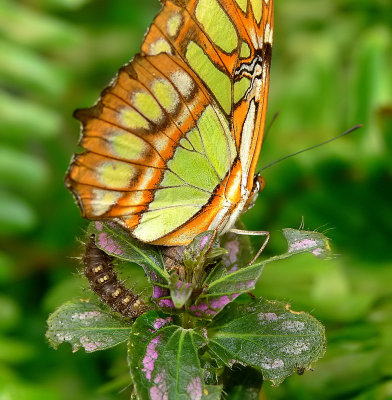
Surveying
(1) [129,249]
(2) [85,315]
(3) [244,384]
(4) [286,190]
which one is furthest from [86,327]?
(4) [286,190]

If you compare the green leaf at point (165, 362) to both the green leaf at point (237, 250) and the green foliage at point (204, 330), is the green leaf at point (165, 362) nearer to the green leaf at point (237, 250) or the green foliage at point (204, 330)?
the green foliage at point (204, 330)

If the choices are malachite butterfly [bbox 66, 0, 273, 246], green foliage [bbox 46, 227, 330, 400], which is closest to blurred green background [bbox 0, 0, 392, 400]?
malachite butterfly [bbox 66, 0, 273, 246]

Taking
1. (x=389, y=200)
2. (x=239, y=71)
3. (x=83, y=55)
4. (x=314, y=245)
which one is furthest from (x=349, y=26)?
(x=314, y=245)

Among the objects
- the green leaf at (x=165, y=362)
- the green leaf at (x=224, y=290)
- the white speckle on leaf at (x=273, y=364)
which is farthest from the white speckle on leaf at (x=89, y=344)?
the white speckle on leaf at (x=273, y=364)

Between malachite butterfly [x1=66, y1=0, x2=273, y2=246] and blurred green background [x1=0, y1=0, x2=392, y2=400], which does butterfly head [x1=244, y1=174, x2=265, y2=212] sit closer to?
malachite butterfly [x1=66, y1=0, x2=273, y2=246]

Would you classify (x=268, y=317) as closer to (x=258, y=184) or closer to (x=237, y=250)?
(x=237, y=250)

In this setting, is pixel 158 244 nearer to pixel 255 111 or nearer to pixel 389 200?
pixel 255 111
